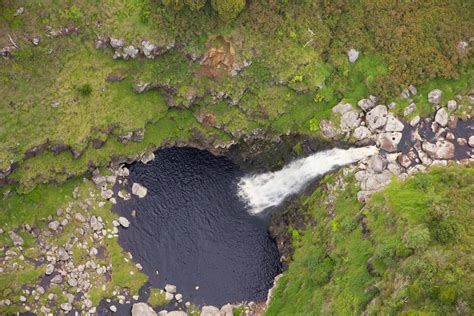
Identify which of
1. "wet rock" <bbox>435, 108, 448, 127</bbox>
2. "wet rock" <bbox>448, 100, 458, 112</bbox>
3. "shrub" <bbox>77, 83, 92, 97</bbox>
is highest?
"shrub" <bbox>77, 83, 92, 97</bbox>

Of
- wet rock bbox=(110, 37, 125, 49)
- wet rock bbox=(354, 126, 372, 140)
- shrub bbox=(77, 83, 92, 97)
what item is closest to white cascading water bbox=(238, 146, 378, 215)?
wet rock bbox=(354, 126, 372, 140)

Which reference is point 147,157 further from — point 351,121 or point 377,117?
point 377,117

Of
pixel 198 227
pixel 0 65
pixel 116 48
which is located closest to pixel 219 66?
pixel 116 48

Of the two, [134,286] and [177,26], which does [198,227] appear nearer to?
[134,286]

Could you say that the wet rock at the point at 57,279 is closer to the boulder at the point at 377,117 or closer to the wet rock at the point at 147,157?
the wet rock at the point at 147,157

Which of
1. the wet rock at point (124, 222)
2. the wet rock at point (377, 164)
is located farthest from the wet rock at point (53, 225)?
the wet rock at point (377, 164)

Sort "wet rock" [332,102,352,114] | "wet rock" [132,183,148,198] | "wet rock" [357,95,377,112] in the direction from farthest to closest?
1. "wet rock" [332,102,352,114]
2. "wet rock" [357,95,377,112]
3. "wet rock" [132,183,148,198]

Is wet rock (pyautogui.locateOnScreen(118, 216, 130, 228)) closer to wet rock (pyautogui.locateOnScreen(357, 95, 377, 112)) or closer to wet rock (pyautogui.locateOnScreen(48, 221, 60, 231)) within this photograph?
wet rock (pyautogui.locateOnScreen(48, 221, 60, 231))
